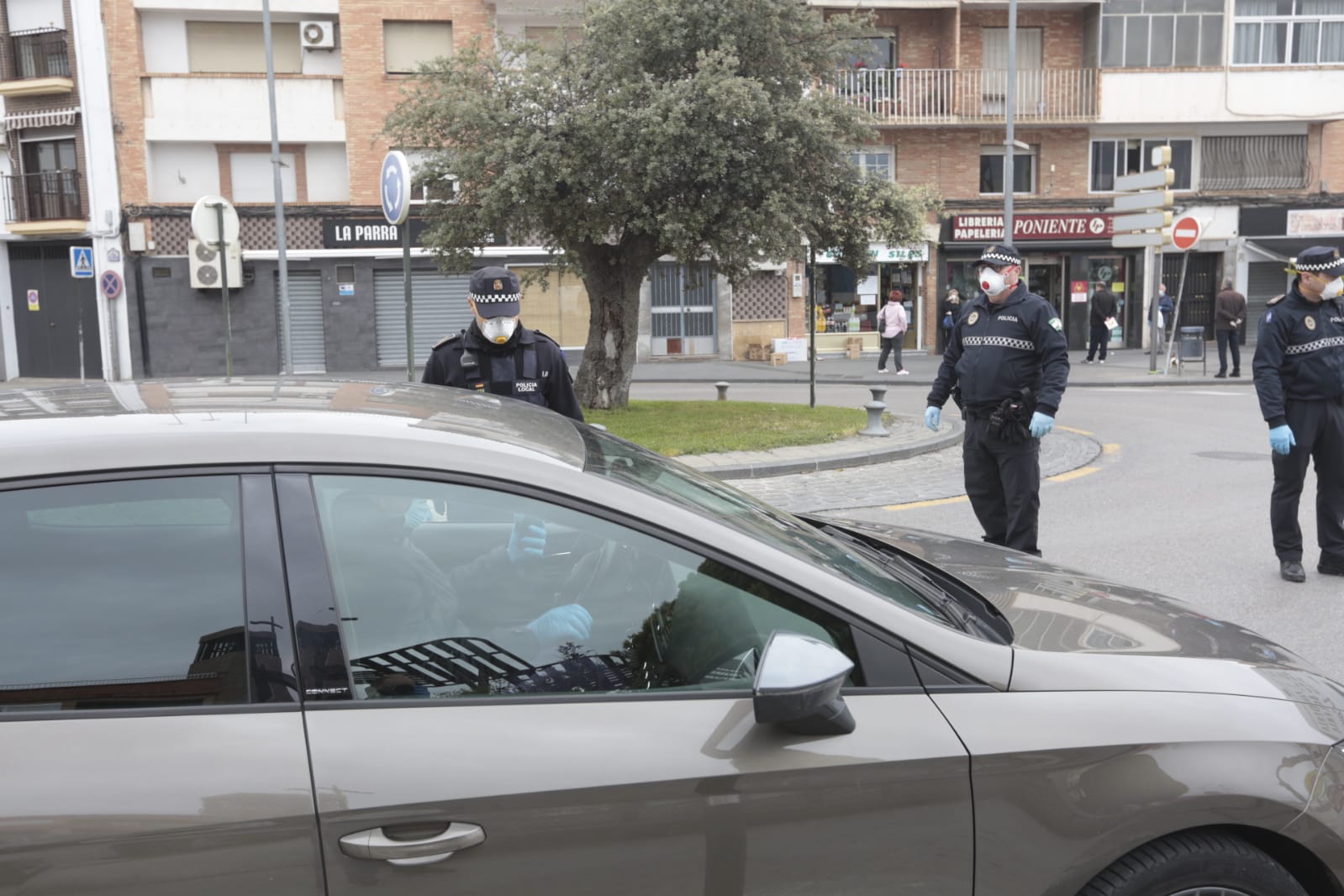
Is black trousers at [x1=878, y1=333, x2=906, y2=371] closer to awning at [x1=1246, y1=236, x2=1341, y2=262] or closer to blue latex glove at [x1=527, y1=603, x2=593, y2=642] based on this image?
awning at [x1=1246, y1=236, x2=1341, y2=262]

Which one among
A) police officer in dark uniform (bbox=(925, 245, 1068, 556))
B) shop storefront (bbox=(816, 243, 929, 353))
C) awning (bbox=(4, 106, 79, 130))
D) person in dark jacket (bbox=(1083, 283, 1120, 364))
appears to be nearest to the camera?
police officer in dark uniform (bbox=(925, 245, 1068, 556))

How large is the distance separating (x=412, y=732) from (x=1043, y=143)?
34.2m

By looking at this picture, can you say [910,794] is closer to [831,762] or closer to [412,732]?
[831,762]

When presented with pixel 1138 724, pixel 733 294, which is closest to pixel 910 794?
pixel 1138 724

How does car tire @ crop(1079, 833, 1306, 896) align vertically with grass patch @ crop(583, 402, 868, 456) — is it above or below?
above

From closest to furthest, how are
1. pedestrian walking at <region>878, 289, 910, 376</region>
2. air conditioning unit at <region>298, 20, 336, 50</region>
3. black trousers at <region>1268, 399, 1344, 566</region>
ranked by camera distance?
black trousers at <region>1268, 399, 1344, 566</region> → pedestrian walking at <region>878, 289, 910, 376</region> → air conditioning unit at <region>298, 20, 336, 50</region>

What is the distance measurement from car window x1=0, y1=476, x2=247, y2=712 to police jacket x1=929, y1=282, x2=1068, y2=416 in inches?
187

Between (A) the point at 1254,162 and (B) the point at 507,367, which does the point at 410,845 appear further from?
(A) the point at 1254,162

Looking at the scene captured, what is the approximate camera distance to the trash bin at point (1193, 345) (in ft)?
83.9


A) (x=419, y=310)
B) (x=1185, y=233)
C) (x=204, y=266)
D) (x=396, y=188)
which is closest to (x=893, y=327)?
(x=1185, y=233)

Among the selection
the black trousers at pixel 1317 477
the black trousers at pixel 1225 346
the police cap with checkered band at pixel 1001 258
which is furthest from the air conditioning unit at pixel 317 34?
the black trousers at pixel 1317 477

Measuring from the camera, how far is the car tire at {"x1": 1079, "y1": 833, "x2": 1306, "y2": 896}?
2.22 meters

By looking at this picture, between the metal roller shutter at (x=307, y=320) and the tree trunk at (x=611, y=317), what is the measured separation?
1637 cm

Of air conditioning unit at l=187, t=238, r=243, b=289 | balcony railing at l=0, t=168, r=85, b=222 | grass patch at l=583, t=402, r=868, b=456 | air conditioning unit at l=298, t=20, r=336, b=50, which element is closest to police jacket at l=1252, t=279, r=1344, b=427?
grass patch at l=583, t=402, r=868, b=456
